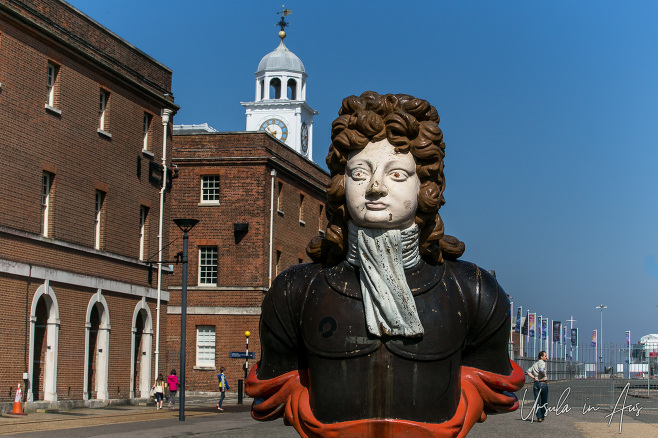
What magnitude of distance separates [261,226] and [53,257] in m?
16.1

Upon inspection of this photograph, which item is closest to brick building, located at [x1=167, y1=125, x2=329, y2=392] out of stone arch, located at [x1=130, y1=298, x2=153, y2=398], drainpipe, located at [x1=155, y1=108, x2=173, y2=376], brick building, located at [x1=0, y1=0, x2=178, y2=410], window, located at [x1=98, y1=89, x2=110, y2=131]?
drainpipe, located at [x1=155, y1=108, x2=173, y2=376]

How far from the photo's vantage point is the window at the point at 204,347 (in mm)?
41750

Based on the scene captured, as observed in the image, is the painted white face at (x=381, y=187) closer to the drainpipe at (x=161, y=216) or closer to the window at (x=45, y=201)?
the window at (x=45, y=201)

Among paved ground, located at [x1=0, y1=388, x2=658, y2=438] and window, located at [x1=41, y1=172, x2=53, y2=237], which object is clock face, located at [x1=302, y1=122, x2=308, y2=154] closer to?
window, located at [x1=41, y1=172, x2=53, y2=237]

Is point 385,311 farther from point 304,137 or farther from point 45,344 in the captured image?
point 304,137

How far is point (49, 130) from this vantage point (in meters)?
27.2

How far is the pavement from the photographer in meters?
19.1

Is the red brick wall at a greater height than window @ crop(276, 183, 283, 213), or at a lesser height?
greater

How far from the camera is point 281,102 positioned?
7556 cm

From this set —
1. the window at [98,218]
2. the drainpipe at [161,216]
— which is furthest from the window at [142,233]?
the window at [98,218]

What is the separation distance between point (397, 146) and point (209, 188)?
38746 millimetres

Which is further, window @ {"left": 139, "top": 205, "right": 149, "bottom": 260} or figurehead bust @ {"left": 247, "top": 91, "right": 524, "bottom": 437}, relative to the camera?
window @ {"left": 139, "top": 205, "right": 149, "bottom": 260}

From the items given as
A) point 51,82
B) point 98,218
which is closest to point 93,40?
point 51,82

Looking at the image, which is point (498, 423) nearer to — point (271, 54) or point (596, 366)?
point (596, 366)
